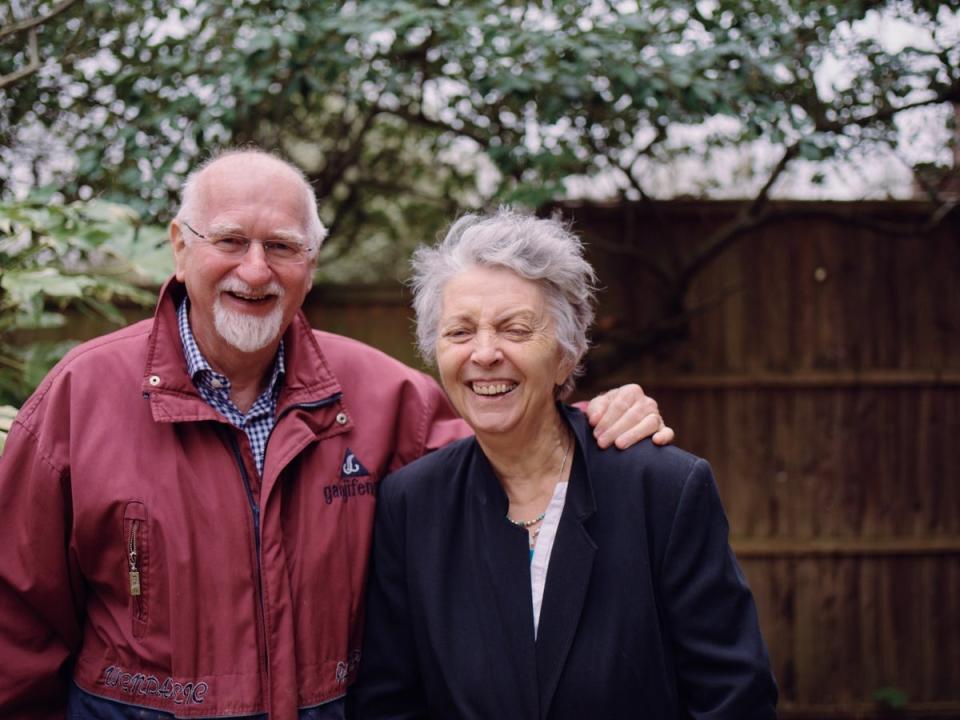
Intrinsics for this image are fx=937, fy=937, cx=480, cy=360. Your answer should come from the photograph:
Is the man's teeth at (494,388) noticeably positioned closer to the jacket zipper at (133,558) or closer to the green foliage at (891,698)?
the jacket zipper at (133,558)

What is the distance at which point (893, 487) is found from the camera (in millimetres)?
4328

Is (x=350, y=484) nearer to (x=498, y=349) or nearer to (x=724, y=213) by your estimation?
(x=498, y=349)

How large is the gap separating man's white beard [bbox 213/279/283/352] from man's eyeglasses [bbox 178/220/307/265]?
0.07 metres

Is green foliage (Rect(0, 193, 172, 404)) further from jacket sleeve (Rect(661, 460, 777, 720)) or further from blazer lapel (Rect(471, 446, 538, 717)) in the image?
jacket sleeve (Rect(661, 460, 777, 720))

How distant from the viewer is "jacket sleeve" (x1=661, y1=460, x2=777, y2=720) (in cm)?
190

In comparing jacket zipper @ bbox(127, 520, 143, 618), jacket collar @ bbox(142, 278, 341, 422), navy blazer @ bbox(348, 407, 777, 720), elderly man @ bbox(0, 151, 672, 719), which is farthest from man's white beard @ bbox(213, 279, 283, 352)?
navy blazer @ bbox(348, 407, 777, 720)

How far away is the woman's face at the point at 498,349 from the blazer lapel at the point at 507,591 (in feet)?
0.62

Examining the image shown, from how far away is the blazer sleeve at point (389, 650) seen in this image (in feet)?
7.05

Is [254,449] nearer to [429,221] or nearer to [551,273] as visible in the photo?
[551,273]

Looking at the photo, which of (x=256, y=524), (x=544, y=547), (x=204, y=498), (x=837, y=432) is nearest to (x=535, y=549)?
(x=544, y=547)

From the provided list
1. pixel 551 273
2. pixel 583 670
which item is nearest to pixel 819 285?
pixel 551 273

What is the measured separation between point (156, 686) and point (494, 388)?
3.14ft

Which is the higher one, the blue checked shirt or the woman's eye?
the woman's eye

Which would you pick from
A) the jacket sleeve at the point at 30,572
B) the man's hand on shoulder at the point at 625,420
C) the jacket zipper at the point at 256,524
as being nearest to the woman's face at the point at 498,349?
the man's hand on shoulder at the point at 625,420
